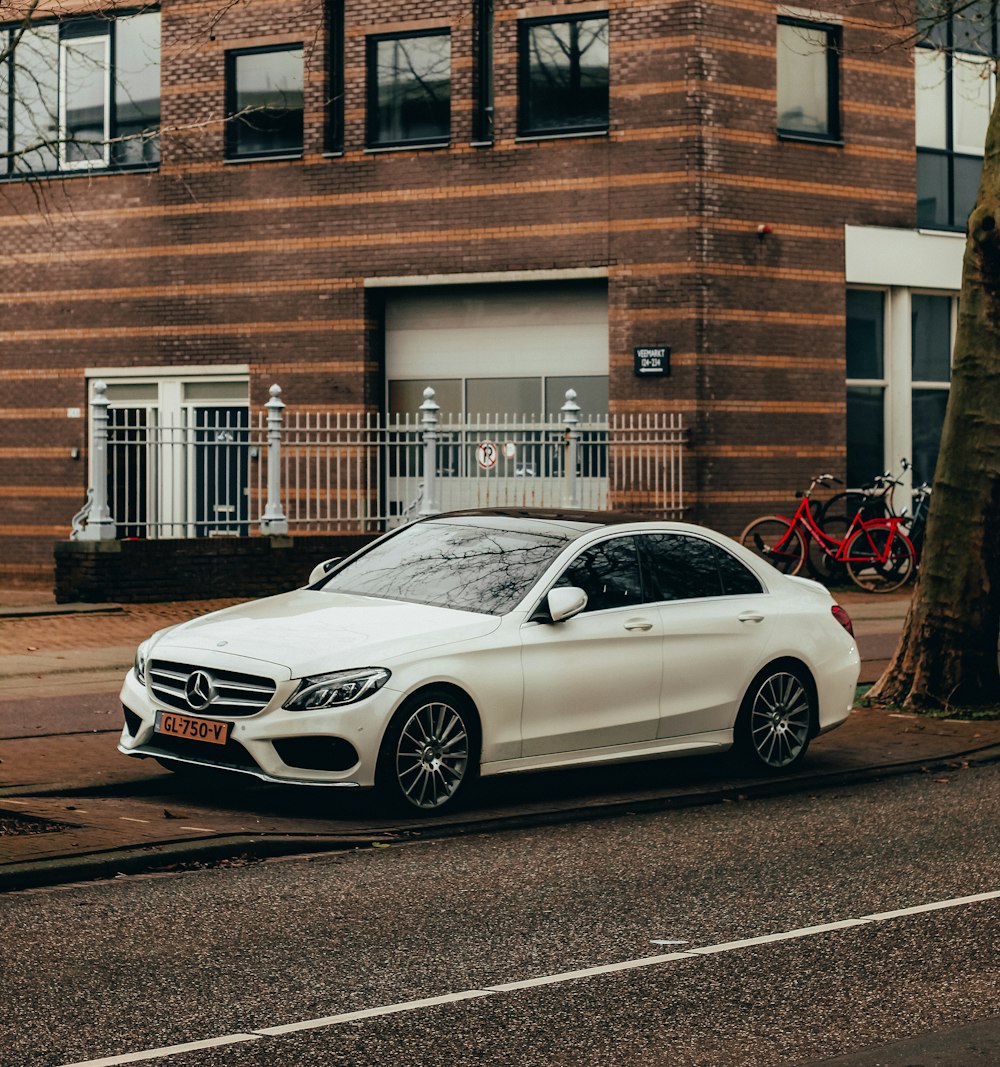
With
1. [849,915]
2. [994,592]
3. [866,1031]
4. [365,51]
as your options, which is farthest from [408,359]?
[866,1031]

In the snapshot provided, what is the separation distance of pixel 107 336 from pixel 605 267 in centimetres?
713

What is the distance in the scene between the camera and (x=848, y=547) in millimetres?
22188

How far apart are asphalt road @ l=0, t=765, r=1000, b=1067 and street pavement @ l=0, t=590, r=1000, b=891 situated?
0.26 metres

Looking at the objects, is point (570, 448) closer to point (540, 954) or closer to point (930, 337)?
point (930, 337)

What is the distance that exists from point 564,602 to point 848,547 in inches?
524

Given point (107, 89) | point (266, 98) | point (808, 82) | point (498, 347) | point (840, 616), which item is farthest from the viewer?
point (107, 89)

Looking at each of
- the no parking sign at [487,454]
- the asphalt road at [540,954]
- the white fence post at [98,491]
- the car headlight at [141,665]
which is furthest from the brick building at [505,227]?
the asphalt road at [540,954]

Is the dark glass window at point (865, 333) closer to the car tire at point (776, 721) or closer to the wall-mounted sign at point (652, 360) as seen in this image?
the wall-mounted sign at point (652, 360)

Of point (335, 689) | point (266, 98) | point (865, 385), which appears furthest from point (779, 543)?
point (335, 689)

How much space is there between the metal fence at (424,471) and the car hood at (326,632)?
11.0 metres

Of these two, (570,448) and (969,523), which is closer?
(969,523)

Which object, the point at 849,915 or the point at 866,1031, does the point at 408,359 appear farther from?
the point at 866,1031

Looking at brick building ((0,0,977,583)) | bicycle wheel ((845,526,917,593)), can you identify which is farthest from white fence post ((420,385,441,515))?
bicycle wheel ((845,526,917,593))

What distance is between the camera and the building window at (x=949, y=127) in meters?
24.5
